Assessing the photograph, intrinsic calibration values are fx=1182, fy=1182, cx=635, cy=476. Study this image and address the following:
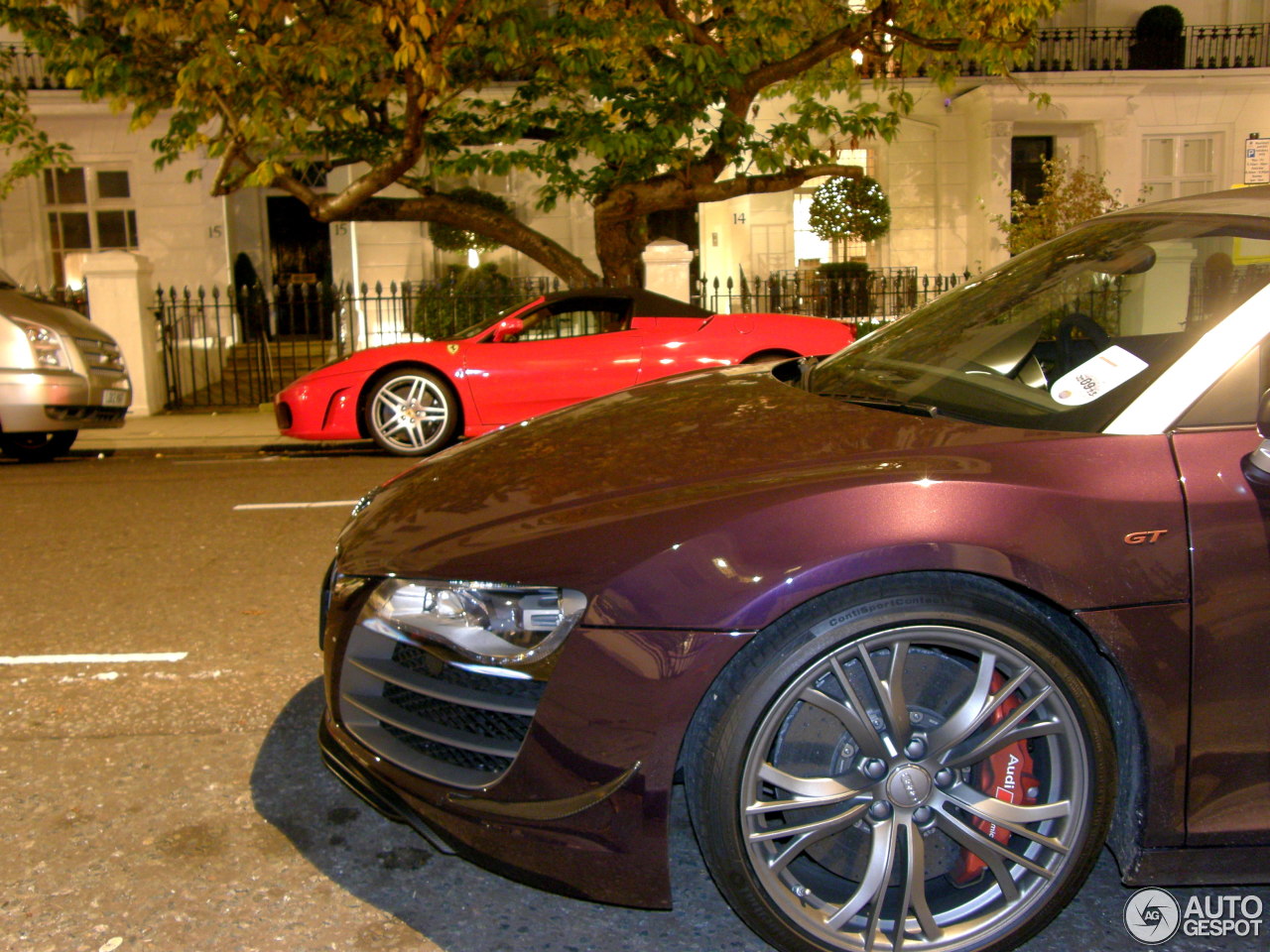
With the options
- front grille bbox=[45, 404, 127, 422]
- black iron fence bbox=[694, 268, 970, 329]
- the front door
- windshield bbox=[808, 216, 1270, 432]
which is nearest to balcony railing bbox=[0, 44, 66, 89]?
the front door

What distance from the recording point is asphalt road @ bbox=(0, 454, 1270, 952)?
2.72m

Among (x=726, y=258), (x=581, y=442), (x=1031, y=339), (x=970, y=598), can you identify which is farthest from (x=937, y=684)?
(x=726, y=258)

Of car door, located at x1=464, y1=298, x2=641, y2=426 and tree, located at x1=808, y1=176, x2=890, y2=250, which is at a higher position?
tree, located at x1=808, y1=176, x2=890, y2=250

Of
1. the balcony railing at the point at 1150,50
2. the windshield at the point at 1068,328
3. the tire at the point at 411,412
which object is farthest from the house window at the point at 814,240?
the windshield at the point at 1068,328

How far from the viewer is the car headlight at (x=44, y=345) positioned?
9.77 meters

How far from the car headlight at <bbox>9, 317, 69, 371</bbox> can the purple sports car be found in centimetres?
843

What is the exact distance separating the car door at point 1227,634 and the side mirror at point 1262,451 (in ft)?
0.05

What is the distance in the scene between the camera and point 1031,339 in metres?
3.42

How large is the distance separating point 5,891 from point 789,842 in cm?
193

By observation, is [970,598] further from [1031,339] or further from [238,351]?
[238,351]

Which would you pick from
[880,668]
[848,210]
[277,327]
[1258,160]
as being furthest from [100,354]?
[848,210]

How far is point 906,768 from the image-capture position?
2.44 meters
